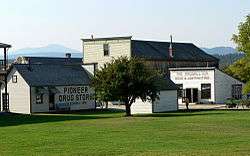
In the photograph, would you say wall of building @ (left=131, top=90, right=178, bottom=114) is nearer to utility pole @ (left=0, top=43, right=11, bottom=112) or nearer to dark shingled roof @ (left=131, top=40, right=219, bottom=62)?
utility pole @ (left=0, top=43, right=11, bottom=112)

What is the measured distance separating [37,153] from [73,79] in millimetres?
42507

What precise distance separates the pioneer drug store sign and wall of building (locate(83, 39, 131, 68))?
8725mm

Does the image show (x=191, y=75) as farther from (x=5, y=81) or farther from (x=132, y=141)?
(x=132, y=141)

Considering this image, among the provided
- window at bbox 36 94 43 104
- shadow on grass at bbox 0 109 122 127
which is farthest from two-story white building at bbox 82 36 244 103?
shadow on grass at bbox 0 109 122 127

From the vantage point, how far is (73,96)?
63.4 metres

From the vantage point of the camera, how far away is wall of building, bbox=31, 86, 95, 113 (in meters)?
60.2

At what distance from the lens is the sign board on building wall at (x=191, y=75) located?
73.1 m

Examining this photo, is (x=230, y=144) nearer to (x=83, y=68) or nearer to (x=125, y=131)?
(x=125, y=131)

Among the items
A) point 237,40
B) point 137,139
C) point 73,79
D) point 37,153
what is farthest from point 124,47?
point 37,153

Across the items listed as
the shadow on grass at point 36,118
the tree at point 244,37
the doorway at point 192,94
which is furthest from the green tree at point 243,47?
the doorway at point 192,94

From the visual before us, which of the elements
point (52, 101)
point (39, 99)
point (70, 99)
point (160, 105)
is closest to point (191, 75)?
point (160, 105)

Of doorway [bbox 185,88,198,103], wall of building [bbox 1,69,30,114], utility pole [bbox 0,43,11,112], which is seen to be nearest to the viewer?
utility pole [bbox 0,43,11,112]

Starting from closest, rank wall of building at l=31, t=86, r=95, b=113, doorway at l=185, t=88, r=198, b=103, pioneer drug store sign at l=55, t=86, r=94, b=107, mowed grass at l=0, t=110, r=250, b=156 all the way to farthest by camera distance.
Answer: mowed grass at l=0, t=110, r=250, b=156, wall of building at l=31, t=86, r=95, b=113, pioneer drug store sign at l=55, t=86, r=94, b=107, doorway at l=185, t=88, r=198, b=103

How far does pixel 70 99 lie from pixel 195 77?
57.8 ft
